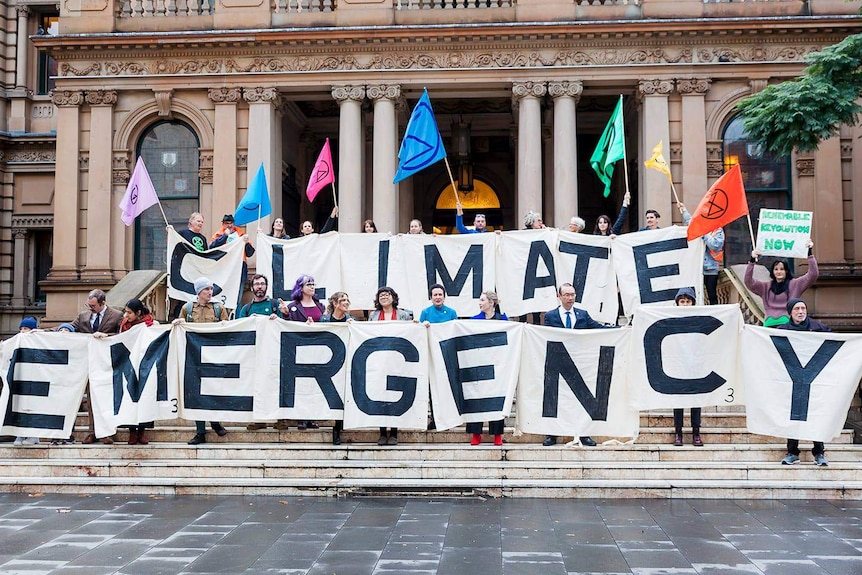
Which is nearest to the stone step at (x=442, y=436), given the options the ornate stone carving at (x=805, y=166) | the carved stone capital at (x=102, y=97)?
the ornate stone carving at (x=805, y=166)

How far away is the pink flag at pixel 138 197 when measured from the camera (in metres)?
17.1

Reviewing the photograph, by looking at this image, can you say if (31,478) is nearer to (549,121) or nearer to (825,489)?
(825,489)

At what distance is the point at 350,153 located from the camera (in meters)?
21.4

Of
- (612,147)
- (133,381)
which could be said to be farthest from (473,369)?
(612,147)

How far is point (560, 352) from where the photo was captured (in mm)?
11703

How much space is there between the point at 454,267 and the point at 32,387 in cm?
722

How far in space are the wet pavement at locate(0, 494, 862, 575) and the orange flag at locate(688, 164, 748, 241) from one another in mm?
5235

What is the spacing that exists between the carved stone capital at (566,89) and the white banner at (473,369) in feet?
35.2

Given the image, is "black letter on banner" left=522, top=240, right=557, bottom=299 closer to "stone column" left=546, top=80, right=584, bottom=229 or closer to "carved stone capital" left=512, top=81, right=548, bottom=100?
"stone column" left=546, top=80, right=584, bottom=229

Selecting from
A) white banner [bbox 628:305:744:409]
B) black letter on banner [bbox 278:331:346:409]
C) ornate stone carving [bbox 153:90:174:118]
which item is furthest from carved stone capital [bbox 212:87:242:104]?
white banner [bbox 628:305:744:409]

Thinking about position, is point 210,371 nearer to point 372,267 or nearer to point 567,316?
point 372,267

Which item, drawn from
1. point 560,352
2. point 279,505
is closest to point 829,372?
point 560,352

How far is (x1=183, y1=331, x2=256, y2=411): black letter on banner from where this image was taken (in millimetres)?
12172

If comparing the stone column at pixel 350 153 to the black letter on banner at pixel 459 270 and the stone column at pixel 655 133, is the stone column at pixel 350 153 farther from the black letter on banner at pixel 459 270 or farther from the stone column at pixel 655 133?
the stone column at pixel 655 133
